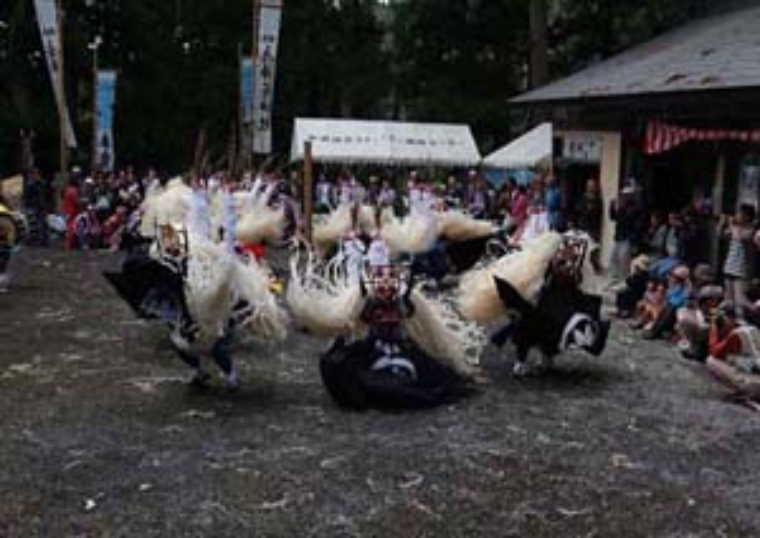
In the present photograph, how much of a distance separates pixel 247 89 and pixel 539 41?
26.4 feet

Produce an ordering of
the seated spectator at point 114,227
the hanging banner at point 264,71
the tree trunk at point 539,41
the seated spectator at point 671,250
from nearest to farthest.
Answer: the seated spectator at point 671,250, the seated spectator at point 114,227, the hanging banner at point 264,71, the tree trunk at point 539,41

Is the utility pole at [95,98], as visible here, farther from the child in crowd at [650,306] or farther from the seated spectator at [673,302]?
the seated spectator at [673,302]

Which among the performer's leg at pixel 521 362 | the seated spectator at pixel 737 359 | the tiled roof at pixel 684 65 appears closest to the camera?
the seated spectator at pixel 737 359

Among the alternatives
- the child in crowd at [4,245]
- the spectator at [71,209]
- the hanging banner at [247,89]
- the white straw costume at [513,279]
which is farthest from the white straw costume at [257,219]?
the hanging banner at [247,89]

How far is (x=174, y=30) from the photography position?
3303 cm

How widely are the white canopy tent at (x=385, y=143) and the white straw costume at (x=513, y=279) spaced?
16.7 meters

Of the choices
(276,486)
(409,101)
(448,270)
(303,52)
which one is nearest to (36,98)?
(303,52)

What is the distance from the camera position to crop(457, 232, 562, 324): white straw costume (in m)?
9.48

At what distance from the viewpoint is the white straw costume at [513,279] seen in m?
9.48

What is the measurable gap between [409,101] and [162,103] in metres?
7.39

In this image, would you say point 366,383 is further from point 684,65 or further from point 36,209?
point 36,209

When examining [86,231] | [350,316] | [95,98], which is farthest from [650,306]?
[95,98]

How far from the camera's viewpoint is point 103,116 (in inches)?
989

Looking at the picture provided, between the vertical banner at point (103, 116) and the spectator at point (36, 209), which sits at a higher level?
the vertical banner at point (103, 116)
